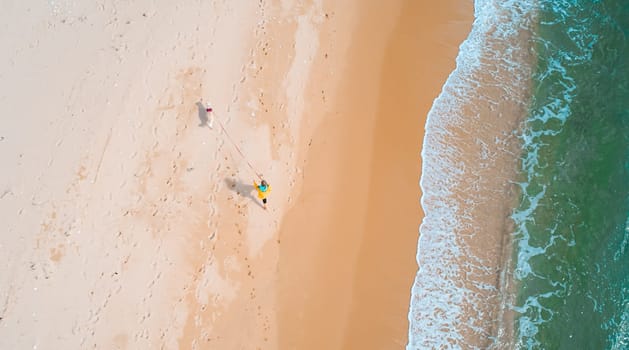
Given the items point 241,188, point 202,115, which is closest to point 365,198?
point 241,188

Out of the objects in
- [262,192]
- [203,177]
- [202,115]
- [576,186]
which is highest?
[576,186]

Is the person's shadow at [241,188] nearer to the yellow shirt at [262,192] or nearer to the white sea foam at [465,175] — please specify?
the yellow shirt at [262,192]

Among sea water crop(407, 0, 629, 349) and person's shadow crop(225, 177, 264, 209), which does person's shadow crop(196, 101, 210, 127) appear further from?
sea water crop(407, 0, 629, 349)

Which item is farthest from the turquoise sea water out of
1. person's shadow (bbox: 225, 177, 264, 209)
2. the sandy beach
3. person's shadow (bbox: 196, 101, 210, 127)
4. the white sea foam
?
person's shadow (bbox: 196, 101, 210, 127)

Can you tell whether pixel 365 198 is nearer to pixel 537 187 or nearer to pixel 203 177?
pixel 203 177

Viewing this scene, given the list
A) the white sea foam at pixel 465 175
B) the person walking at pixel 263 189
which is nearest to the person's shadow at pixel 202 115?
the person walking at pixel 263 189

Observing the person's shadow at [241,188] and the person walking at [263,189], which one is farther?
the person's shadow at [241,188]
